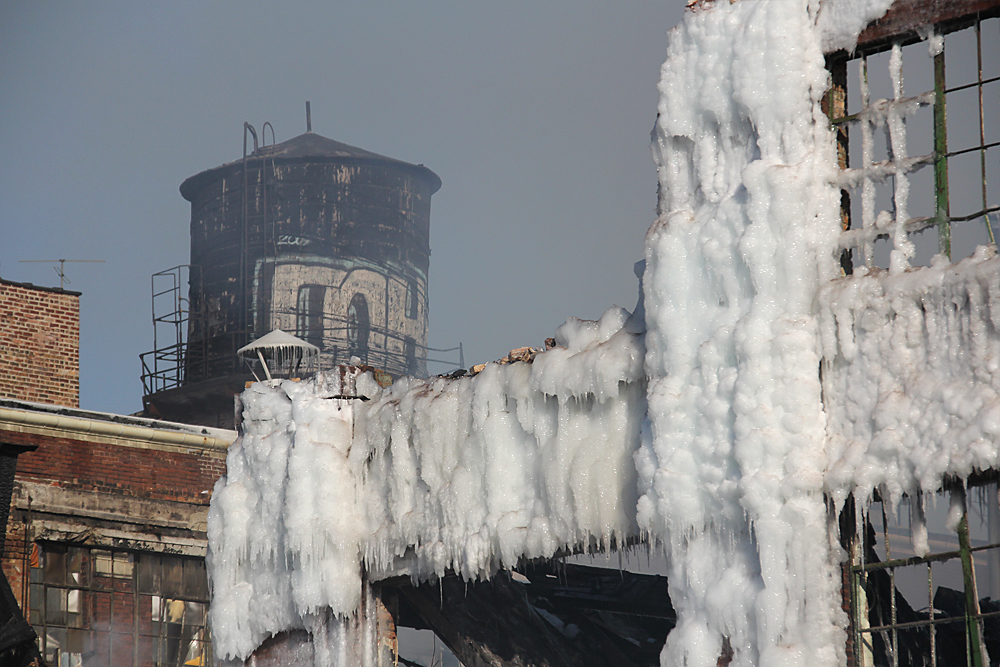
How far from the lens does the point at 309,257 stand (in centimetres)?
3111

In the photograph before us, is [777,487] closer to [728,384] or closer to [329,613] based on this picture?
[728,384]

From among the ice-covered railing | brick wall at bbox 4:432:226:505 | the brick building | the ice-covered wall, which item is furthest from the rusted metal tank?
the ice-covered wall

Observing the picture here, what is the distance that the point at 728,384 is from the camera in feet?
24.2

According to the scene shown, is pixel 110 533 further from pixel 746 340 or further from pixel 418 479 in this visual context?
pixel 746 340

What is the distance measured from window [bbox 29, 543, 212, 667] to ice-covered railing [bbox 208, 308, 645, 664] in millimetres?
5911

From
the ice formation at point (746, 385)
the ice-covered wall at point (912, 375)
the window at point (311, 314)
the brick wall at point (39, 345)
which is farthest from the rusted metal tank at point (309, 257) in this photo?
the ice-covered wall at point (912, 375)

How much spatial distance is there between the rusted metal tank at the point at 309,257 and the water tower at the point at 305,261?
3cm

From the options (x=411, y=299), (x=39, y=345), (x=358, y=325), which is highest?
(x=411, y=299)

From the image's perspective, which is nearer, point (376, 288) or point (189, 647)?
point (189, 647)

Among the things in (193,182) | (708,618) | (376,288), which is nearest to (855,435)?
(708,618)

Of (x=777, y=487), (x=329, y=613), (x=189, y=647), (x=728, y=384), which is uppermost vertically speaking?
(x=728, y=384)

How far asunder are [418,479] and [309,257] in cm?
2189

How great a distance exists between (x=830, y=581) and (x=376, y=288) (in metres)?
25.8

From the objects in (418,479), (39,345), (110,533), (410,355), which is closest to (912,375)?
(418,479)
